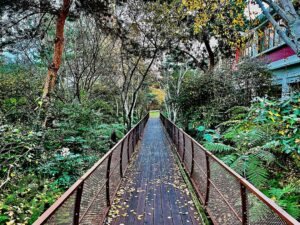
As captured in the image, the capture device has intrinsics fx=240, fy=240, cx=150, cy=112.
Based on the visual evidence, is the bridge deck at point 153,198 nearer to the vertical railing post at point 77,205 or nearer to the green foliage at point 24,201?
the green foliage at point 24,201

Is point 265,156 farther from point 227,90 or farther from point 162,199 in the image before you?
point 227,90

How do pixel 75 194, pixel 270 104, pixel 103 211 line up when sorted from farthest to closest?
pixel 270 104, pixel 103 211, pixel 75 194

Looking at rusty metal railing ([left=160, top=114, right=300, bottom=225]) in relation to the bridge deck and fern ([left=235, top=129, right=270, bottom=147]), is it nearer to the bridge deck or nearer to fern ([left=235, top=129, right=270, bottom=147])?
the bridge deck

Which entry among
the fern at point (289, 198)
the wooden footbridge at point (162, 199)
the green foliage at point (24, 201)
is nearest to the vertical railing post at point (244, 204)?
the wooden footbridge at point (162, 199)

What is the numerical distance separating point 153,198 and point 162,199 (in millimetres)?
200

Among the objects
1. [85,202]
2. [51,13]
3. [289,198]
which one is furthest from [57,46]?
[289,198]

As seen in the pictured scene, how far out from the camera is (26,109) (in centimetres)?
768

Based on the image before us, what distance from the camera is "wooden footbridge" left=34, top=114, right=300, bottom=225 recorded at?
7.37 feet

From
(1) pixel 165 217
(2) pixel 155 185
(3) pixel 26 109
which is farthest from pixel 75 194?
(3) pixel 26 109

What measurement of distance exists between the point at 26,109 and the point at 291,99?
25.2ft

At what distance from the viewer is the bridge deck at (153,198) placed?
13.9 feet

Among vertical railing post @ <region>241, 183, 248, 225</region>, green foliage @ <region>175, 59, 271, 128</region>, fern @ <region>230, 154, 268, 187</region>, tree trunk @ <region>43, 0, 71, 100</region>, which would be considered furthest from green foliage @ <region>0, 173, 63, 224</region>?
green foliage @ <region>175, 59, 271, 128</region>

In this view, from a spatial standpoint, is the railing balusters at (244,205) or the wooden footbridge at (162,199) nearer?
the wooden footbridge at (162,199)

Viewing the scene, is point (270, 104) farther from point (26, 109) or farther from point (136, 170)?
point (26, 109)
